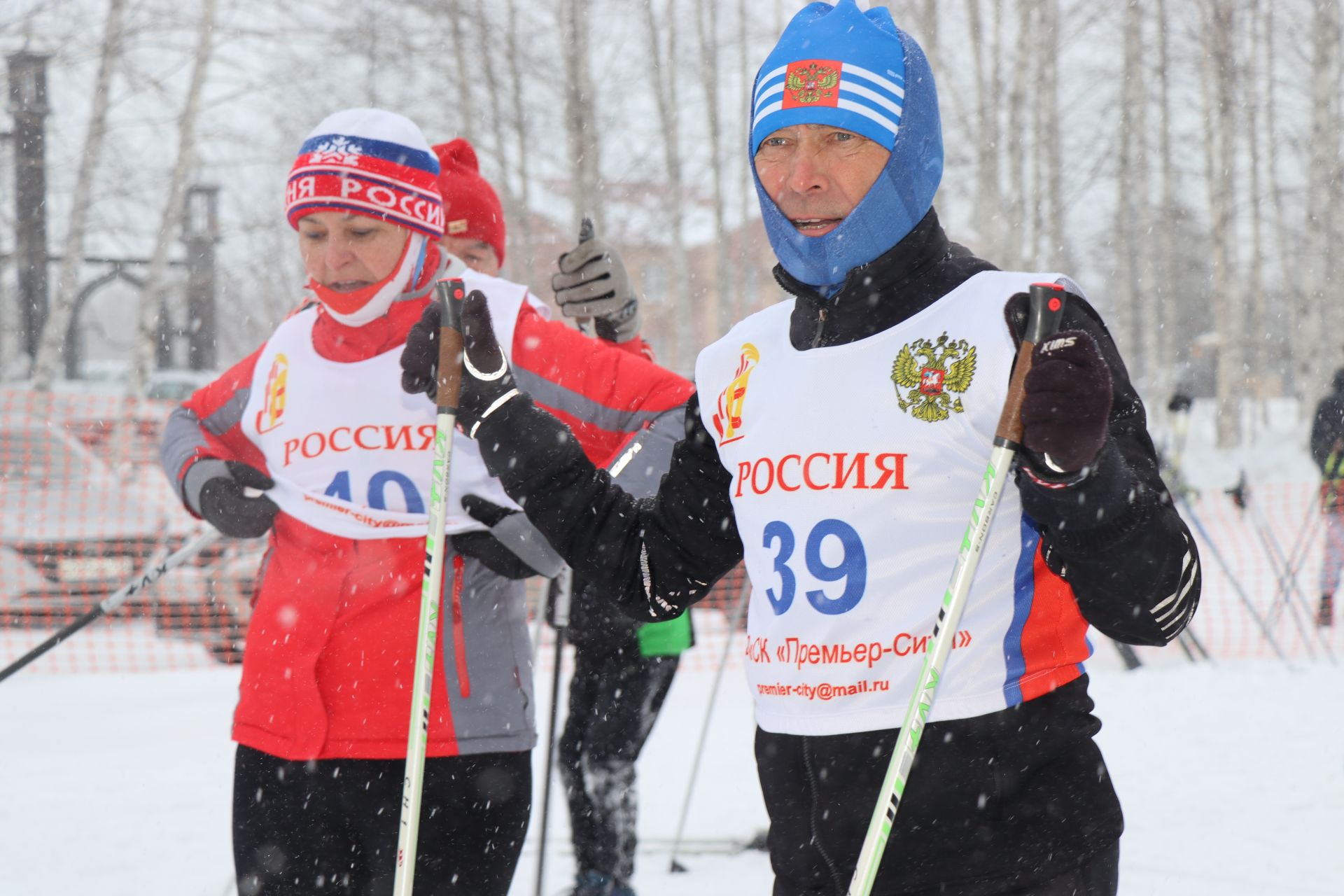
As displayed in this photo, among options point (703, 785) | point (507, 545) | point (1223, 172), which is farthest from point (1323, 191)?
point (507, 545)

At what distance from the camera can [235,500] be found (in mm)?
2639

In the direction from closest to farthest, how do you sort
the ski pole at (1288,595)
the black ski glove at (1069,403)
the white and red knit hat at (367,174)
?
1. the black ski glove at (1069,403)
2. the white and red knit hat at (367,174)
3. the ski pole at (1288,595)

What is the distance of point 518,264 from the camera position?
19359 millimetres

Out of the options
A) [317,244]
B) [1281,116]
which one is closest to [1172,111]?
[1281,116]

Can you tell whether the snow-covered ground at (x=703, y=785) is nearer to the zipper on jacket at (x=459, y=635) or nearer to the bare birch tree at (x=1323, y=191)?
the zipper on jacket at (x=459, y=635)

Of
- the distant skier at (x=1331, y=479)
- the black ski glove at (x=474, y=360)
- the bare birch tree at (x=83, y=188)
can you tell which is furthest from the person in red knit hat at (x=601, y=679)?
the bare birch tree at (x=83, y=188)

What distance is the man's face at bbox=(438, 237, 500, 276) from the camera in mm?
3713

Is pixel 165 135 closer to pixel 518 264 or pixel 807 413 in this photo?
pixel 518 264

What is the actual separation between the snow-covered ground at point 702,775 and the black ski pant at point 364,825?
6.53ft

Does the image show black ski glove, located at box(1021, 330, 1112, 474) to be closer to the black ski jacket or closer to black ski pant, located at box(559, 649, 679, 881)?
the black ski jacket

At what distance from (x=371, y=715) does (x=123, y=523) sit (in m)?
6.84

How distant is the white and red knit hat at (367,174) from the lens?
2607mm

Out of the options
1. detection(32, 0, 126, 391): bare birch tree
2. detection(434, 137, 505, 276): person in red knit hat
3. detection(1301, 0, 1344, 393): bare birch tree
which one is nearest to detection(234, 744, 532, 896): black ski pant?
detection(434, 137, 505, 276): person in red knit hat

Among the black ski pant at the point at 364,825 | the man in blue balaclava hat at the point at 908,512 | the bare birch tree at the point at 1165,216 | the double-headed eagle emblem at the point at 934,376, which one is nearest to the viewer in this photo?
the man in blue balaclava hat at the point at 908,512
